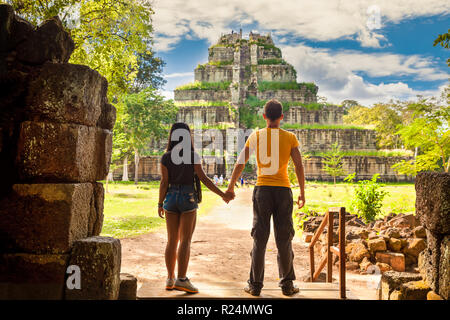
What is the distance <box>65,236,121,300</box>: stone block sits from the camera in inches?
119

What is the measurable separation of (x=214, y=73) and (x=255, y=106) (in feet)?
24.7

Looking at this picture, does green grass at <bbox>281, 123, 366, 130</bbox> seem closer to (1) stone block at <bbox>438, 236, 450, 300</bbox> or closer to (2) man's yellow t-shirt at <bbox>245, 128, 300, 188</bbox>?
(2) man's yellow t-shirt at <bbox>245, 128, 300, 188</bbox>

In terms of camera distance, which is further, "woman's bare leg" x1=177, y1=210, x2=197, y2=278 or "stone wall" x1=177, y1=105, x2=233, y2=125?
"stone wall" x1=177, y1=105, x2=233, y2=125

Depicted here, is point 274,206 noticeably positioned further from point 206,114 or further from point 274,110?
point 206,114

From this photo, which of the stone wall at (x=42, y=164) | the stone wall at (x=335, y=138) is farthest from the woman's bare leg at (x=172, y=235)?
the stone wall at (x=335, y=138)

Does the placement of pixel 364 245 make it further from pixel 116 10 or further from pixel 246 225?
pixel 116 10

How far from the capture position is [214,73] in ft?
143

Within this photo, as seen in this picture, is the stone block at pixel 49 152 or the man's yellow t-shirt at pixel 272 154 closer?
the stone block at pixel 49 152

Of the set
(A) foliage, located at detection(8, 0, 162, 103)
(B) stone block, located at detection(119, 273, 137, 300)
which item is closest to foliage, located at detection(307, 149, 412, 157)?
(A) foliage, located at detection(8, 0, 162, 103)

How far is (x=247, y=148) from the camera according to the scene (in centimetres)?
379

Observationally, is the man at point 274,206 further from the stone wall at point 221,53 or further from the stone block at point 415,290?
the stone wall at point 221,53

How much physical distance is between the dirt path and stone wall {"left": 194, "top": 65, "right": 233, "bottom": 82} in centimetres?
3391

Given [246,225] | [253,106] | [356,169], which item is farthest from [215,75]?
[246,225]

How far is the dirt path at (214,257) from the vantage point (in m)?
6.13
